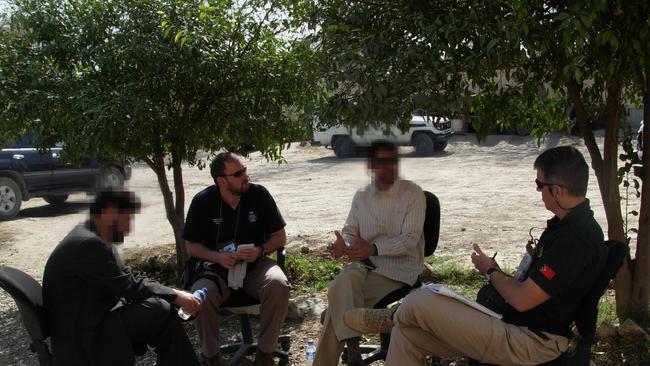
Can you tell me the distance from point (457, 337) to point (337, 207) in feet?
29.1

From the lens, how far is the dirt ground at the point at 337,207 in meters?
6.75

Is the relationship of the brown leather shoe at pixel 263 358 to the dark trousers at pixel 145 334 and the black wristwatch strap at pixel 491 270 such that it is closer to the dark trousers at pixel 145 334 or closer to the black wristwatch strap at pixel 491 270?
the dark trousers at pixel 145 334

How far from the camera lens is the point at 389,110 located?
12.0 ft

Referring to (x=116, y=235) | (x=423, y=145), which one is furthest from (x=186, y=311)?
(x=423, y=145)

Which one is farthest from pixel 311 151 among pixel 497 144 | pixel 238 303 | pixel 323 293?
pixel 238 303

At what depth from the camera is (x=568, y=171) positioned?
10.6 ft

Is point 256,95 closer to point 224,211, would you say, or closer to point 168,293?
point 224,211

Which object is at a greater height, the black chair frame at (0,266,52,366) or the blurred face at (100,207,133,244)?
the blurred face at (100,207,133,244)

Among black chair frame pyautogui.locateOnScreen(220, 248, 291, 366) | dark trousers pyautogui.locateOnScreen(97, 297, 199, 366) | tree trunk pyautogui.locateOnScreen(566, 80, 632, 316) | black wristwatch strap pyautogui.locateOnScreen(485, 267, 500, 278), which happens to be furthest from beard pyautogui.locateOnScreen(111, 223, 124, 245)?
tree trunk pyautogui.locateOnScreen(566, 80, 632, 316)

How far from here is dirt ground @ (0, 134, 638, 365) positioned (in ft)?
22.2

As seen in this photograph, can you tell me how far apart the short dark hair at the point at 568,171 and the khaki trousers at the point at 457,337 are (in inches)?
27.1

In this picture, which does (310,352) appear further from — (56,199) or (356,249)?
(56,199)

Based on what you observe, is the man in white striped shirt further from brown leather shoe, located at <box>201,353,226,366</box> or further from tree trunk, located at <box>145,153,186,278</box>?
tree trunk, located at <box>145,153,186,278</box>

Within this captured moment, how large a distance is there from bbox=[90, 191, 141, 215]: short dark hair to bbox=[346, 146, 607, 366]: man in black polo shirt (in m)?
1.63
